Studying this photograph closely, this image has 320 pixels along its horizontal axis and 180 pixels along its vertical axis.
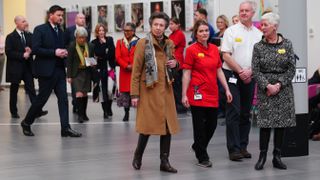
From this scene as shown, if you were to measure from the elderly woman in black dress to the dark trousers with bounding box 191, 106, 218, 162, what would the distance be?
17.3ft

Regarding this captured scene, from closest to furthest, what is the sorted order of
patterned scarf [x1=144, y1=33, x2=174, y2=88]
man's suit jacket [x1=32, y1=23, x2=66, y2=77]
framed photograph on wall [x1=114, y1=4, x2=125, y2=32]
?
patterned scarf [x1=144, y1=33, x2=174, y2=88] → man's suit jacket [x1=32, y1=23, x2=66, y2=77] → framed photograph on wall [x1=114, y1=4, x2=125, y2=32]

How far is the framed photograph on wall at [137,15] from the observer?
735 inches

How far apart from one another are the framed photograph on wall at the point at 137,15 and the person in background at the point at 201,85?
948 centimetres

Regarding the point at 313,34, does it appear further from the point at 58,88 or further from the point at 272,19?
the point at 272,19

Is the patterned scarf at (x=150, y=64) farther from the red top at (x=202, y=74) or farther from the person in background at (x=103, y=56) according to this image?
the person in background at (x=103, y=56)

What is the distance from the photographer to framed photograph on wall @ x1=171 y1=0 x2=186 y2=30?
17219mm

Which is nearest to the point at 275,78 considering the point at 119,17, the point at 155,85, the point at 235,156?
the point at 235,156

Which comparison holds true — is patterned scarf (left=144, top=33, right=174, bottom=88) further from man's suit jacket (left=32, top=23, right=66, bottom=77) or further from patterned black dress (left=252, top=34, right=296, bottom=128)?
man's suit jacket (left=32, top=23, right=66, bottom=77)

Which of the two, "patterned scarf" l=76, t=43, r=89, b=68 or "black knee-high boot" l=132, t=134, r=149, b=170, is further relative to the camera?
"patterned scarf" l=76, t=43, r=89, b=68

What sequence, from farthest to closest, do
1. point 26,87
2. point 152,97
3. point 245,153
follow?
1. point 26,87
2. point 245,153
3. point 152,97

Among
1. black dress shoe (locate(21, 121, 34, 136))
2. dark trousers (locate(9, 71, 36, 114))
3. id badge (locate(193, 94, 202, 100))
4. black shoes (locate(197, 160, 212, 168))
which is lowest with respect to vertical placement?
black shoes (locate(197, 160, 212, 168))

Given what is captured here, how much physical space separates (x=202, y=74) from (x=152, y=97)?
0.79m

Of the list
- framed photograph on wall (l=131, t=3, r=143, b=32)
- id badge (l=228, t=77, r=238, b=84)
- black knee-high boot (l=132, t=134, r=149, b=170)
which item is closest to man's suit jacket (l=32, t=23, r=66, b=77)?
black knee-high boot (l=132, t=134, r=149, b=170)

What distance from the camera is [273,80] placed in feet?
29.1
